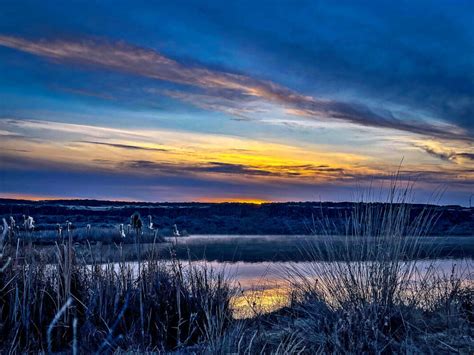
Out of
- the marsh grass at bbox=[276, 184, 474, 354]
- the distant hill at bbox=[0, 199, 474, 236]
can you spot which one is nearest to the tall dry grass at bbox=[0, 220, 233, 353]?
the marsh grass at bbox=[276, 184, 474, 354]

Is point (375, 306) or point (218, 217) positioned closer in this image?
point (375, 306)

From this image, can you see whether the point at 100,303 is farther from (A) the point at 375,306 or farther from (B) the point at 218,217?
(B) the point at 218,217

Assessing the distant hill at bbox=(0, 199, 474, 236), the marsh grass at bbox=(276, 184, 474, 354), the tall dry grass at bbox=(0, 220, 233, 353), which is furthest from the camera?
the distant hill at bbox=(0, 199, 474, 236)

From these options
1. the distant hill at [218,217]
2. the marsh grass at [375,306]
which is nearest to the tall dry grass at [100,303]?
the marsh grass at [375,306]

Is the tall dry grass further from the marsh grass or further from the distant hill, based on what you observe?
the distant hill

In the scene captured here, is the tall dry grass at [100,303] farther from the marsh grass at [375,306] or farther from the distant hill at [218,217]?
the distant hill at [218,217]

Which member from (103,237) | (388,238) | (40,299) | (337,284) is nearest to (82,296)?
(40,299)

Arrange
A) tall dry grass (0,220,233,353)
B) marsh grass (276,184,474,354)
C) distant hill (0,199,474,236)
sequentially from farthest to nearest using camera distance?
distant hill (0,199,474,236), tall dry grass (0,220,233,353), marsh grass (276,184,474,354)

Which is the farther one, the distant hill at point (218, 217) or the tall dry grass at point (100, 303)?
the distant hill at point (218, 217)

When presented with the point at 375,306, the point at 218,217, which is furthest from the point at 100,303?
the point at 218,217

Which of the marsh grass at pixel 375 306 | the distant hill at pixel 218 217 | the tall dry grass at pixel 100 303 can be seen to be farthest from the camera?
the distant hill at pixel 218 217

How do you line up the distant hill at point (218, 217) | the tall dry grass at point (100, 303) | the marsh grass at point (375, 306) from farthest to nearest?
the distant hill at point (218, 217)
the tall dry grass at point (100, 303)
the marsh grass at point (375, 306)

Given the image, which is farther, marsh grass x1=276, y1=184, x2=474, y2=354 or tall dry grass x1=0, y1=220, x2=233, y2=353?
tall dry grass x1=0, y1=220, x2=233, y2=353

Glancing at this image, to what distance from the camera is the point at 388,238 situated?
21.4 feet
